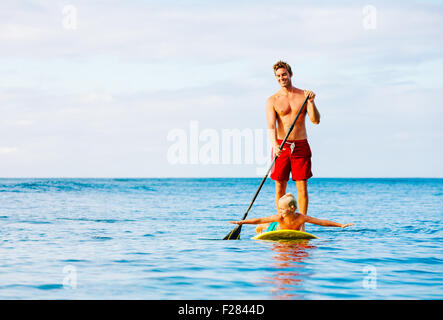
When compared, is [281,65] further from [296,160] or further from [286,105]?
[296,160]

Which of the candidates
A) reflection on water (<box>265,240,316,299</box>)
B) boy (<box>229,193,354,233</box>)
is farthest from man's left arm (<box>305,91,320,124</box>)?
reflection on water (<box>265,240,316,299</box>)

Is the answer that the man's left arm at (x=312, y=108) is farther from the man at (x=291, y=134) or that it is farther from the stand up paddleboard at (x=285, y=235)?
the stand up paddleboard at (x=285, y=235)

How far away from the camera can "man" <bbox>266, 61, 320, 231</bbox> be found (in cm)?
1020

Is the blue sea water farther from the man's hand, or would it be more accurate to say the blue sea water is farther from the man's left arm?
the man's hand

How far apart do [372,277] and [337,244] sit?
3.30m

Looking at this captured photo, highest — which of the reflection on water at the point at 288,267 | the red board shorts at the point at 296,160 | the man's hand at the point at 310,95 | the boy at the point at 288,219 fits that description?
the man's hand at the point at 310,95

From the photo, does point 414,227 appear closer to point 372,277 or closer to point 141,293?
point 372,277

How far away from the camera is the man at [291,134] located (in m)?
10.2

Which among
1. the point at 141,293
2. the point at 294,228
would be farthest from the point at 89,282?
the point at 294,228

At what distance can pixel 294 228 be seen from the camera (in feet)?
32.8

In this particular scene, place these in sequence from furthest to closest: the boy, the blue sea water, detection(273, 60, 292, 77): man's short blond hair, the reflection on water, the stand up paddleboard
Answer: detection(273, 60, 292, 77): man's short blond hair < the stand up paddleboard < the boy < the blue sea water < the reflection on water

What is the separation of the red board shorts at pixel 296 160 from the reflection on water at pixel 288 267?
125cm

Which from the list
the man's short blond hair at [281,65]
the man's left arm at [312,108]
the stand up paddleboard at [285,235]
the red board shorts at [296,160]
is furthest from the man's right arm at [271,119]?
the stand up paddleboard at [285,235]
